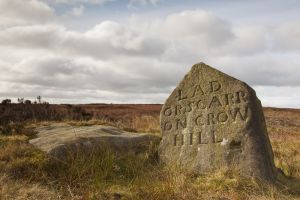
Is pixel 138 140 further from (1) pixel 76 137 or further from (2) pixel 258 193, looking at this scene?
(2) pixel 258 193

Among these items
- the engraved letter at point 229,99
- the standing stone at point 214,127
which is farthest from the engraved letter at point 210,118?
the engraved letter at point 229,99

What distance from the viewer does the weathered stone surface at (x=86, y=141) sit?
25.5 feet

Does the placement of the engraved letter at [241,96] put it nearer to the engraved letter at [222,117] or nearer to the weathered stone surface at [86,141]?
the engraved letter at [222,117]

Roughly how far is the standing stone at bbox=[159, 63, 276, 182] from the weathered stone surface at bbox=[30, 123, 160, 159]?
→ 0.66m

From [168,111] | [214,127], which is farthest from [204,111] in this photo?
[168,111]

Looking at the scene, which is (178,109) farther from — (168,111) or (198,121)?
(198,121)

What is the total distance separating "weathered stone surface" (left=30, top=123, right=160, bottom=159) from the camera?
25.5ft

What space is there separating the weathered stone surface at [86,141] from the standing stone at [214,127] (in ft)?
2.15

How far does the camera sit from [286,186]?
286 inches

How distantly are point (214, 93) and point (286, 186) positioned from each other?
1879 mm

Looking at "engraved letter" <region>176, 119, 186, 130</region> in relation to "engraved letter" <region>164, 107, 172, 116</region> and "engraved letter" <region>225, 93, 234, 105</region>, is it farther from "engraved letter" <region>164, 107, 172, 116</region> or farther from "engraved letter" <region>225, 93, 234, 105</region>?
"engraved letter" <region>225, 93, 234, 105</region>

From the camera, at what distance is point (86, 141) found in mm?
8062

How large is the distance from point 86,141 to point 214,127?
2168 mm

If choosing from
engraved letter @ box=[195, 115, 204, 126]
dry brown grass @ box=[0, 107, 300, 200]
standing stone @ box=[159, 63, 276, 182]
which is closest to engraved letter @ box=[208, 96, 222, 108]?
standing stone @ box=[159, 63, 276, 182]
